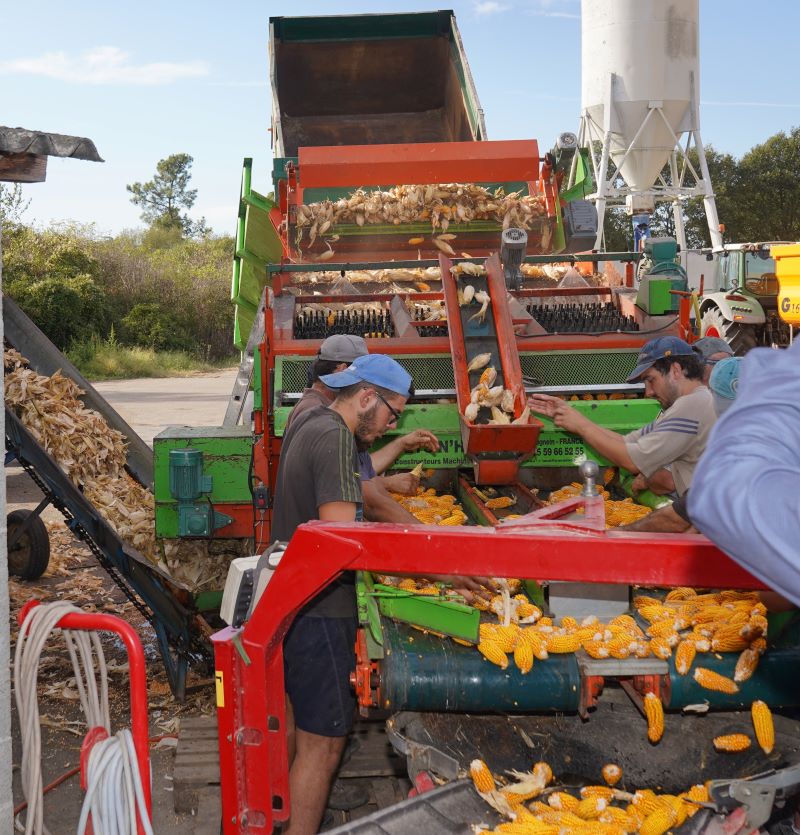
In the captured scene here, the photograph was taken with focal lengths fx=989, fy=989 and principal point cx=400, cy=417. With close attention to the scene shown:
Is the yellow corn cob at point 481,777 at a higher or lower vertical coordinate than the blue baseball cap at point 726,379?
lower

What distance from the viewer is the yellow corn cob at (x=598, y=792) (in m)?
2.74

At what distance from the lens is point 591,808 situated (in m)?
2.66

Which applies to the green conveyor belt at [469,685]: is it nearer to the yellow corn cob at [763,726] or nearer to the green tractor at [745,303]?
the yellow corn cob at [763,726]

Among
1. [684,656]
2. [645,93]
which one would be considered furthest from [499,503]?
[645,93]

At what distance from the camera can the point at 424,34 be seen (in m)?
10.1

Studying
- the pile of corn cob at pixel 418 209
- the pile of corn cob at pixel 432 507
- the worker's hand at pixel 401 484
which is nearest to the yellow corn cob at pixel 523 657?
the pile of corn cob at pixel 432 507

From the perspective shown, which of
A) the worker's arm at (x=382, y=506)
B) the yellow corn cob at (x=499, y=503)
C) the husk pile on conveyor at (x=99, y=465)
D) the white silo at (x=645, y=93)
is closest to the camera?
the worker's arm at (x=382, y=506)

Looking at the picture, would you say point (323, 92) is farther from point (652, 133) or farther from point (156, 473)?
point (652, 133)

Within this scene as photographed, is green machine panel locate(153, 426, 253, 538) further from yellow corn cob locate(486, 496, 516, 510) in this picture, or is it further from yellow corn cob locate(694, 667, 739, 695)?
yellow corn cob locate(694, 667, 739, 695)

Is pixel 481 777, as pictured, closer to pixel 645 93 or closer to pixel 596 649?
pixel 596 649

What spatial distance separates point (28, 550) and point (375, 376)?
15.1 ft

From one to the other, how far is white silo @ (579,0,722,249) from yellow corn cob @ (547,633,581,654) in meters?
23.8

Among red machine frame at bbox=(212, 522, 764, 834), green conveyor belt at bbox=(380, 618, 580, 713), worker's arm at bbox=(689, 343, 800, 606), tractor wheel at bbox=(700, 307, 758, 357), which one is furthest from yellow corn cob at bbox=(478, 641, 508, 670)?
tractor wheel at bbox=(700, 307, 758, 357)

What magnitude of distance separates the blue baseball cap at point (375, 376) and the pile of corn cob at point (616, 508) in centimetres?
113
